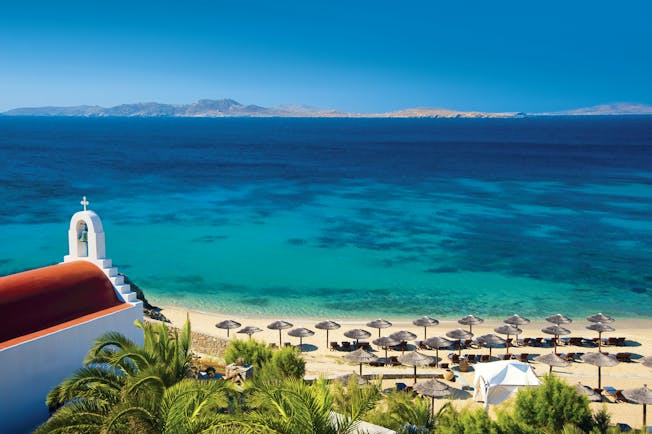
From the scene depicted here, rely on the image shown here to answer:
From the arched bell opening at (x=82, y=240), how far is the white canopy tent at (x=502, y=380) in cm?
1254

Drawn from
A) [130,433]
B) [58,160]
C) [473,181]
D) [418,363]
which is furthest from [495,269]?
[58,160]

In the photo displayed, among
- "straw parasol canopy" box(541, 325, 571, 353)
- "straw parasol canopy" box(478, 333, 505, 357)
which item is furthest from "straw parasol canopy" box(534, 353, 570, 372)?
"straw parasol canopy" box(541, 325, 571, 353)

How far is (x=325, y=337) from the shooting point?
2847 centimetres

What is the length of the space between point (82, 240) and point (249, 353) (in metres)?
5.80

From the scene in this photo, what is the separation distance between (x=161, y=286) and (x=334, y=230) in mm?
17735

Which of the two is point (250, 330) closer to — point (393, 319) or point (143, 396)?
point (393, 319)

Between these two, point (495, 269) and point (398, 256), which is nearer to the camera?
point (495, 269)

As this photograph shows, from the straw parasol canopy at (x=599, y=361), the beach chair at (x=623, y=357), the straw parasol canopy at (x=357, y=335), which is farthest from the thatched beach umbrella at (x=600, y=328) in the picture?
the straw parasol canopy at (x=357, y=335)

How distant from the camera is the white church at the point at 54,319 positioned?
43.7 ft

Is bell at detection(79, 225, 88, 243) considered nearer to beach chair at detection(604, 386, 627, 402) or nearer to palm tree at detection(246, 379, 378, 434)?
palm tree at detection(246, 379, 378, 434)

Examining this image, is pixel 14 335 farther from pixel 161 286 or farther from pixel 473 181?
pixel 473 181

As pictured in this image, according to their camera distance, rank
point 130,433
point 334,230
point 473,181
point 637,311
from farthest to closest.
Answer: point 473,181
point 334,230
point 637,311
point 130,433

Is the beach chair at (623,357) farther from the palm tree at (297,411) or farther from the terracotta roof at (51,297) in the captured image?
the terracotta roof at (51,297)

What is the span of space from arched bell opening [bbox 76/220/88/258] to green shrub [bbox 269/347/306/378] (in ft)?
18.8
